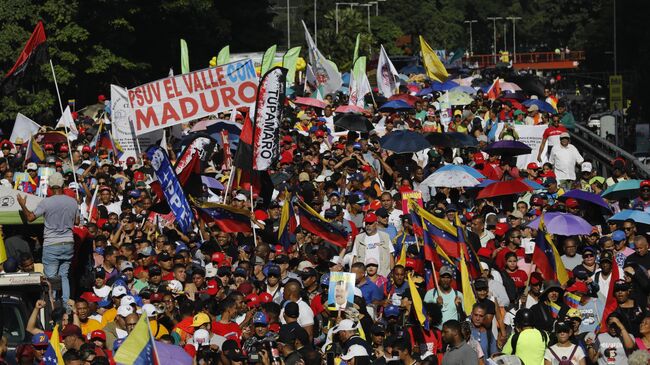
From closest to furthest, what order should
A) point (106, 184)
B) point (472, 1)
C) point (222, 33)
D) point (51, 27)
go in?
point (106, 184)
point (51, 27)
point (222, 33)
point (472, 1)

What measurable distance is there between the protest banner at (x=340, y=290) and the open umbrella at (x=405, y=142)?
7.93 m

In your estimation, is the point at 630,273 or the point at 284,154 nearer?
the point at 630,273

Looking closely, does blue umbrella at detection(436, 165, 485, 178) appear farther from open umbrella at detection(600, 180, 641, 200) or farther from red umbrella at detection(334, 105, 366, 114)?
red umbrella at detection(334, 105, 366, 114)

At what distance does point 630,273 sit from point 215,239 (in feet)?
16.7

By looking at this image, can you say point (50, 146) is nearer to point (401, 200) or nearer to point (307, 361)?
point (401, 200)

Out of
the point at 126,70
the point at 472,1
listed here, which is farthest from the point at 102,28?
the point at 472,1

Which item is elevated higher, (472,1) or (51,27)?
(51,27)

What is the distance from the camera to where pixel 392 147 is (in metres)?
23.7

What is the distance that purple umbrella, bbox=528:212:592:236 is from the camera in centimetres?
1820

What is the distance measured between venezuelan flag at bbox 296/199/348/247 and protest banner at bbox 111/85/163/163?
7.89m

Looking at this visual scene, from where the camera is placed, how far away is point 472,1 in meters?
200

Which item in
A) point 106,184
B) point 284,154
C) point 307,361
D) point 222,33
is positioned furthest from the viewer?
point 222,33

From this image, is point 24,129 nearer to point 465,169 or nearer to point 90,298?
point 465,169

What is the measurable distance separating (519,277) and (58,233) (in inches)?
185
